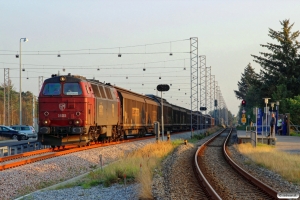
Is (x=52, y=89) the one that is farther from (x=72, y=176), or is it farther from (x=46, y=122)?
(x=72, y=176)

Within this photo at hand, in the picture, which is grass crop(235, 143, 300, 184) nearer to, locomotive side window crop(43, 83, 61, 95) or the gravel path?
the gravel path

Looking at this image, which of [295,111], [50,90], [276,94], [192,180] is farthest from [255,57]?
[192,180]

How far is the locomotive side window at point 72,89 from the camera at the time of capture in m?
22.4

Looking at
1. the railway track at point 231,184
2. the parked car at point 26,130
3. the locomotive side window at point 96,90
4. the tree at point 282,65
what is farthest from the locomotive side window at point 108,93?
the tree at point 282,65

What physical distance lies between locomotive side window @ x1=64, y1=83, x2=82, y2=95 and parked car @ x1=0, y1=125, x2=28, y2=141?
20338 millimetres

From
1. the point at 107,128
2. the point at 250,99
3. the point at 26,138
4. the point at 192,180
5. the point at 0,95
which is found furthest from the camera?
the point at 0,95

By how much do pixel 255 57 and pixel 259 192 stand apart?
1991 inches

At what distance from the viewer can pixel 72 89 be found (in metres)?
22.5

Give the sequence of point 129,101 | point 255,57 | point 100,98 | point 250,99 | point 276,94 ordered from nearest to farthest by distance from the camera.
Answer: point 100,98 → point 129,101 → point 276,94 → point 255,57 → point 250,99

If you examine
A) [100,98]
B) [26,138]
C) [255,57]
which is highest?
[255,57]

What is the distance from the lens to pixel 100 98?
2462 centimetres

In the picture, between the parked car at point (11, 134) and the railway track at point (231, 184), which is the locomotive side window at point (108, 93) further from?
the parked car at point (11, 134)

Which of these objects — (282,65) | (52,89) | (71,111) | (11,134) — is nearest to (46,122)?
(71,111)

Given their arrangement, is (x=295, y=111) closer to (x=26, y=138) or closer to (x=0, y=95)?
(x=26, y=138)
